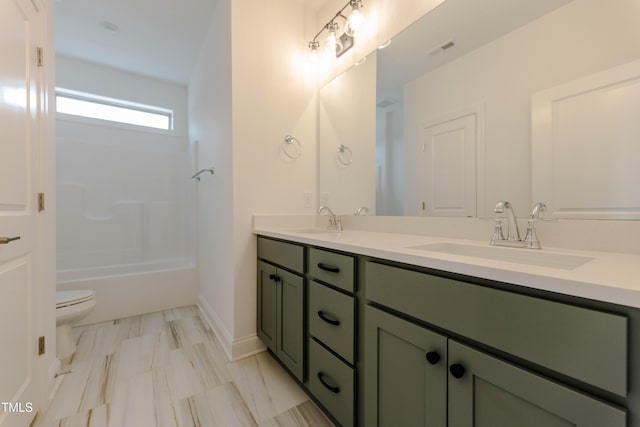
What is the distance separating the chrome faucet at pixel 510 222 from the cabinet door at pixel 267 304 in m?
1.17

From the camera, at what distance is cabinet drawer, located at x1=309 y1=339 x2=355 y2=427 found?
1.00 m

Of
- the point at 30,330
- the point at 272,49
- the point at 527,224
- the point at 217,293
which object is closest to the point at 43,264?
the point at 30,330

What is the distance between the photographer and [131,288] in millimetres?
2445

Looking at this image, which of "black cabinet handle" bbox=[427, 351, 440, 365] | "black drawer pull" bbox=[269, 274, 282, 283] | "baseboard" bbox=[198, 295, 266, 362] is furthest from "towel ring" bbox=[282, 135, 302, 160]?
"black cabinet handle" bbox=[427, 351, 440, 365]

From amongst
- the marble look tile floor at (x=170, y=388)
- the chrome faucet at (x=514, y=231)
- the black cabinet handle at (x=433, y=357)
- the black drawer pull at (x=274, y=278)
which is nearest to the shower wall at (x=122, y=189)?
the marble look tile floor at (x=170, y=388)

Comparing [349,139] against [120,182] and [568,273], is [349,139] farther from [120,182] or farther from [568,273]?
[120,182]

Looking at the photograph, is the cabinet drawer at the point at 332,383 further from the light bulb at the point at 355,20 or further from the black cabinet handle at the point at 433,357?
the light bulb at the point at 355,20

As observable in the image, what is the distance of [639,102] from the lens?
793 mm

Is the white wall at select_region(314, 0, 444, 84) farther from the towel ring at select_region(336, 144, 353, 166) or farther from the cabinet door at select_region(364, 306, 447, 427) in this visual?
the cabinet door at select_region(364, 306, 447, 427)

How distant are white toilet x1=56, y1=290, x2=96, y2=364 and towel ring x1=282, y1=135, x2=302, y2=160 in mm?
1766

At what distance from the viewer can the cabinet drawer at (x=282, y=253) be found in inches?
52.4

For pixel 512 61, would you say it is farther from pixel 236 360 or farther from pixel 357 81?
pixel 236 360

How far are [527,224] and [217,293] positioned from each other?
2.05 metres

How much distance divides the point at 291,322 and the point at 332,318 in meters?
0.38
